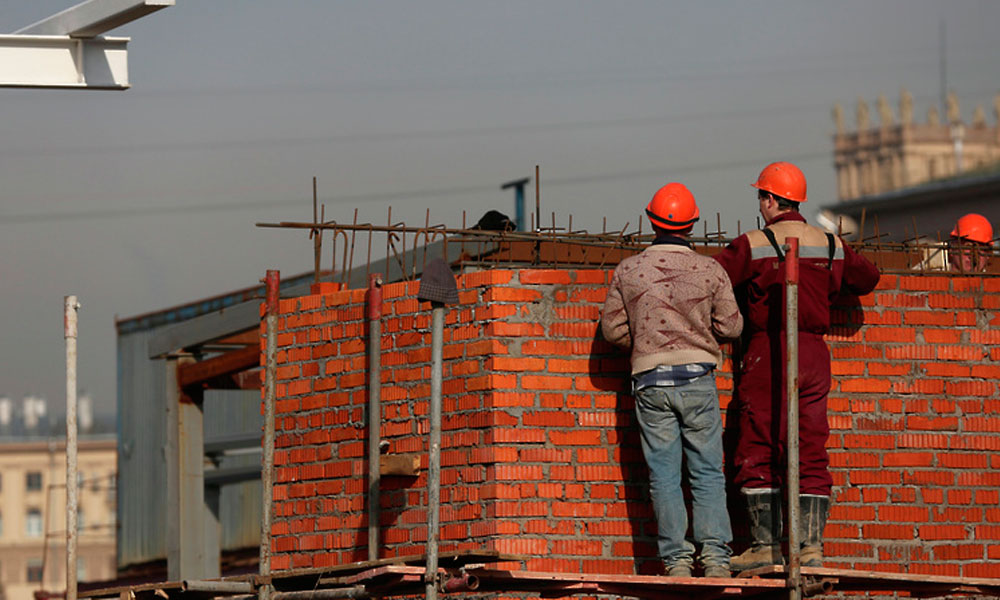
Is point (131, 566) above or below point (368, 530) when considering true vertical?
below

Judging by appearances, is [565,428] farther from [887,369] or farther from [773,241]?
[887,369]

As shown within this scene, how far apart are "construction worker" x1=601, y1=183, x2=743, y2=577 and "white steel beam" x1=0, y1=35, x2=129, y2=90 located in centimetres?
386

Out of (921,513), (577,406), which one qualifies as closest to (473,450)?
(577,406)

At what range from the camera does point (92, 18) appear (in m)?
10.2

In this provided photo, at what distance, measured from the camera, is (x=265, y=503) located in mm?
8328

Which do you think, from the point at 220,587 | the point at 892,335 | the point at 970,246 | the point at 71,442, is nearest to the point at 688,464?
the point at 892,335

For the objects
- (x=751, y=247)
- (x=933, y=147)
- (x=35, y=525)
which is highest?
(x=933, y=147)

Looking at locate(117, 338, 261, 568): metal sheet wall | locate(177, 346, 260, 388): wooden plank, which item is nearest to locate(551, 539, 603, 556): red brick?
locate(177, 346, 260, 388): wooden plank

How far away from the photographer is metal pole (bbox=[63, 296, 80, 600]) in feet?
29.2

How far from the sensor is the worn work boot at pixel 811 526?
8.15 metres

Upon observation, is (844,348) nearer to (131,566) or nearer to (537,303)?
(537,303)

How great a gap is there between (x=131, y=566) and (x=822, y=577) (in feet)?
78.4

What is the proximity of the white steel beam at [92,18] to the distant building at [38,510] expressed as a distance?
9356cm

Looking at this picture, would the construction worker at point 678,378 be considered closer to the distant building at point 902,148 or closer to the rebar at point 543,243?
the rebar at point 543,243
